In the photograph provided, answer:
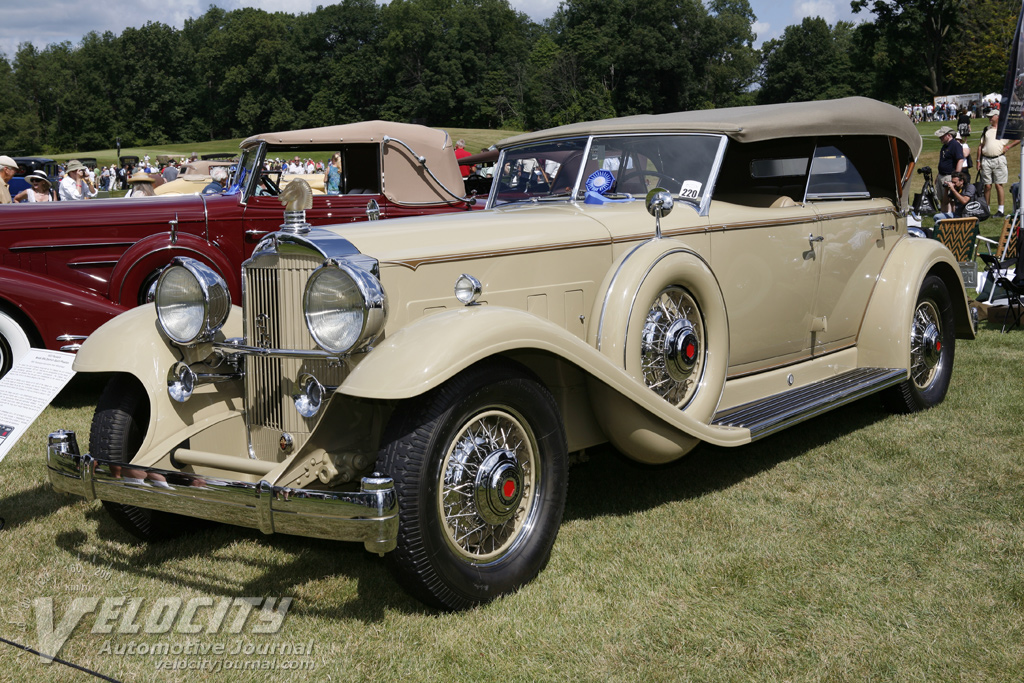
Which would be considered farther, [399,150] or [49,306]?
[399,150]

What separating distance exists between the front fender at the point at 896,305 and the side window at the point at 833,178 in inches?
19.1

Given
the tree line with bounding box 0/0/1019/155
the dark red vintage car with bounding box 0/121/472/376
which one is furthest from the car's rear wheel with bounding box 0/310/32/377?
the tree line with bounding box 0/0/1019/155

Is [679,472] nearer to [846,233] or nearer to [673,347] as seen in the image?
[673,347]

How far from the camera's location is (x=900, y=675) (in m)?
2.63

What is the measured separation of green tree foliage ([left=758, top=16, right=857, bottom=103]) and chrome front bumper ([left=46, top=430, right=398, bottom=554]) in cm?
8334

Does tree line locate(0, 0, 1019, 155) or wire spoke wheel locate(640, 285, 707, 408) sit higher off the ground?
tree line locate(0, 0, 1019, 155)

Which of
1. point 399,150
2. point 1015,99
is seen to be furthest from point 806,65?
point 399,150

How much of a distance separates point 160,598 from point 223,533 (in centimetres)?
72

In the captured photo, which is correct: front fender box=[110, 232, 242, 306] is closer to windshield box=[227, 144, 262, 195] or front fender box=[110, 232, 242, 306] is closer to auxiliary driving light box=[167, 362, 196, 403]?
windshield box=[227, 144, 262, 195]

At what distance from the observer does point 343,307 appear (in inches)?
120

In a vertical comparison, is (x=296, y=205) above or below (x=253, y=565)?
above

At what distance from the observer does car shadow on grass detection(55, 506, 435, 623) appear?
10.6 feet

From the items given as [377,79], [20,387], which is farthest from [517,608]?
[377,79]

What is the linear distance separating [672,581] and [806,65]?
296ft
